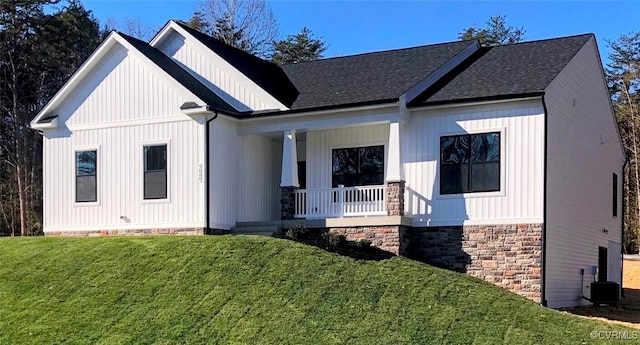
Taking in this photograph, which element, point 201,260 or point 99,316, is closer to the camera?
point 99,316

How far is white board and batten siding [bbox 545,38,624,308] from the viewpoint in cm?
1698

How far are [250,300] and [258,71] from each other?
988cm

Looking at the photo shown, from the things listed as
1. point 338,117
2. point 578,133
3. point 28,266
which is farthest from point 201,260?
point 578,133

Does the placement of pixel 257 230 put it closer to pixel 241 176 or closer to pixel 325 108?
pixel 241 176

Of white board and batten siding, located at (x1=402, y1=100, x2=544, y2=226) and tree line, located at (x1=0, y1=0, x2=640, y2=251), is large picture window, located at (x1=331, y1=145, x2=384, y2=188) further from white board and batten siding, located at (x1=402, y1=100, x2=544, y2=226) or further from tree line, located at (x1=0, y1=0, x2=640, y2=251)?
tree line, located at (x1=0, y1=0, x2=640, y2=251)

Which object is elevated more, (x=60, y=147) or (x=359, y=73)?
(x=359, y=73)

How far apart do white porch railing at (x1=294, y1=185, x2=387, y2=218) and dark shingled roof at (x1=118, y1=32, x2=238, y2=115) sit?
2.97 meters

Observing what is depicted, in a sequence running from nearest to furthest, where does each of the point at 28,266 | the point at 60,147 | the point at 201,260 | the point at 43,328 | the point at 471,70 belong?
the point at 43,328
the point at 201,260
the point at 28,266
the point at 471,70
the point at 60,147

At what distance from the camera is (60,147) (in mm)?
20266

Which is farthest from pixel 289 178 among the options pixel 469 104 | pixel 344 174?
pixel 469 104

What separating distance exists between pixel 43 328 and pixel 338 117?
8.77 meters

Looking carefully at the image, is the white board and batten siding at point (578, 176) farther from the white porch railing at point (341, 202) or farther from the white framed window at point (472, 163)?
the white porch railing at point (341, 202)

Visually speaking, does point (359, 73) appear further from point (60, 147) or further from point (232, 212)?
point (60, 147)

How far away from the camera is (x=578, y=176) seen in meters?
18.9
